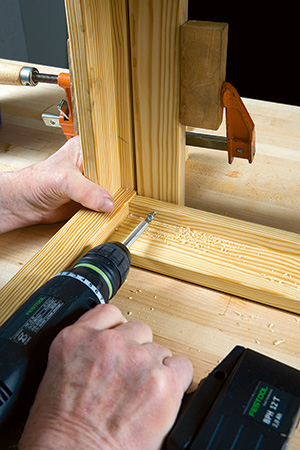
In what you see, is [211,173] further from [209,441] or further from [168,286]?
[209,441]

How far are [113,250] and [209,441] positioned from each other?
36cm

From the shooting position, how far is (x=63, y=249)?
2.95ft

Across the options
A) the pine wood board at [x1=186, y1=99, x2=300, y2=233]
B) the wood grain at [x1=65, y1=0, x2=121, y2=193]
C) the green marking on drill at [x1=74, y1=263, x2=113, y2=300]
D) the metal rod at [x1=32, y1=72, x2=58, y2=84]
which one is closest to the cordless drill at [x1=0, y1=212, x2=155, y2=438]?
the green marking on drill at [x1=74, y1=263, x2=113, y2=300]

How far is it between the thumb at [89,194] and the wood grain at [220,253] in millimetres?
69

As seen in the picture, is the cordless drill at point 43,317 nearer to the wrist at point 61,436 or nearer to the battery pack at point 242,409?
the wrist at point 61,436

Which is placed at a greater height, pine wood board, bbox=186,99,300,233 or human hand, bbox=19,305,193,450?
human hand, bbox=19,305,193,450

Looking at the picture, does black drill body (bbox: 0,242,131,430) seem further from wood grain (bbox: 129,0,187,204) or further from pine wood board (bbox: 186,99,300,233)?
pine wood board (bbox: 186,99,300,233)

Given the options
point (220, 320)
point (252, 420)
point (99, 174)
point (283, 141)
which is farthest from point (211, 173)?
point (252, 420)

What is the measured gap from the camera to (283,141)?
1.33 meters

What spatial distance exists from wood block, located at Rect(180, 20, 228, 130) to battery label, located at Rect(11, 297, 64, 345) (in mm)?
434

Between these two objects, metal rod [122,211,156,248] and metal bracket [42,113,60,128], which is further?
metal bracket [42,113,60,128]

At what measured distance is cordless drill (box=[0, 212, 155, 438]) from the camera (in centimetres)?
59

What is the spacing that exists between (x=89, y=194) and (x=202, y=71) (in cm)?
33

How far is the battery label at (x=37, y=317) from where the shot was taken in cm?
63
